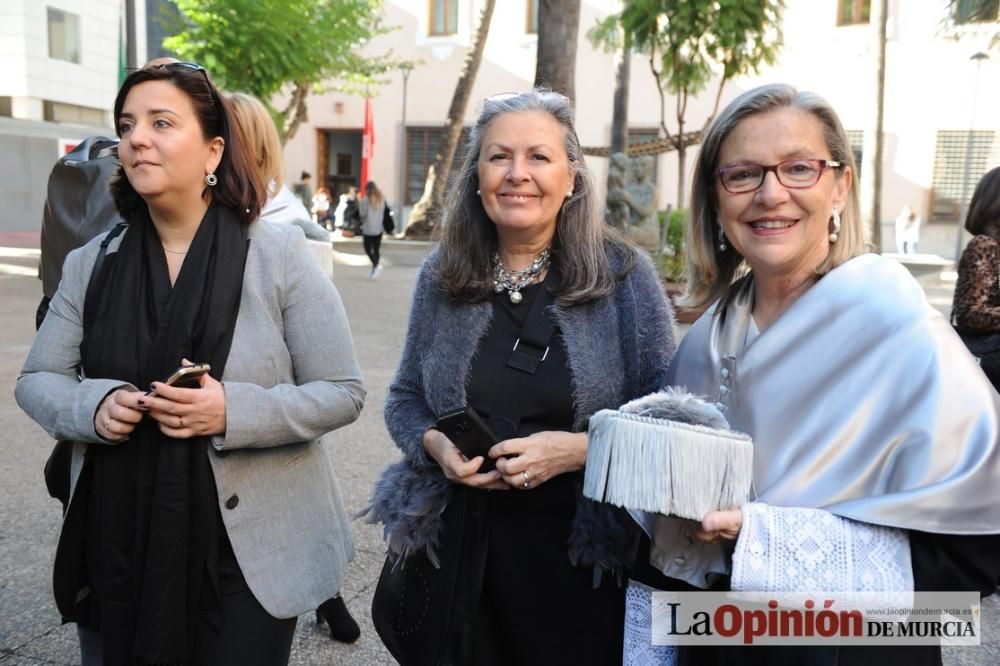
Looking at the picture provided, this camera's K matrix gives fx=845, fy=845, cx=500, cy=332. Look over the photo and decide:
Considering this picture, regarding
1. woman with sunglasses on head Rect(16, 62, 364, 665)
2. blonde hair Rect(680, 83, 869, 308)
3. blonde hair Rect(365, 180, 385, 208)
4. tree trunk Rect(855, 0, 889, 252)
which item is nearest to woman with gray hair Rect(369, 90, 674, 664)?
blonde hair Rect(680, 83, 869, 308)

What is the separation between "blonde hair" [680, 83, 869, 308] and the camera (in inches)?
69.0

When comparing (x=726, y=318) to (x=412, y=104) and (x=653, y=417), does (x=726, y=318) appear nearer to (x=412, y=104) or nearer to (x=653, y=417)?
(x=653, y=417)

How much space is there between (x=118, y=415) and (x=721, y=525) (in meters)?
1.35

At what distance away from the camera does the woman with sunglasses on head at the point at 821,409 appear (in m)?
1.49

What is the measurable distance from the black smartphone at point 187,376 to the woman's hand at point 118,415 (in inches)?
1.8

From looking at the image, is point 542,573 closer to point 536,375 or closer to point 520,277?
point 536,375

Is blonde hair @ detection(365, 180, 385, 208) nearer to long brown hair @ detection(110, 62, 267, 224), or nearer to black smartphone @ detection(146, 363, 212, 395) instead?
long brown hair @ detection(110, 62, 267, 224)

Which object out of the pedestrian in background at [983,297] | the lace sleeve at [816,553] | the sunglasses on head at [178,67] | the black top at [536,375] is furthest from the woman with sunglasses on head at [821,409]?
the pedestrian in background at [983,297]

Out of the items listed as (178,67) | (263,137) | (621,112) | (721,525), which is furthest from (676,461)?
(621,112)

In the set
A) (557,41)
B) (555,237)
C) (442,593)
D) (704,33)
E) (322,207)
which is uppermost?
(704,33)

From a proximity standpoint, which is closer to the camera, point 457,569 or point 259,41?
point 457,569

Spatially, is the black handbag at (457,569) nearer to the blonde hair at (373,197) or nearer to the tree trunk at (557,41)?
the tree trunk at (557,41)

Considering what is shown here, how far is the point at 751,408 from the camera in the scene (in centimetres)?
171

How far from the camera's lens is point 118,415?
1936 millimetres
